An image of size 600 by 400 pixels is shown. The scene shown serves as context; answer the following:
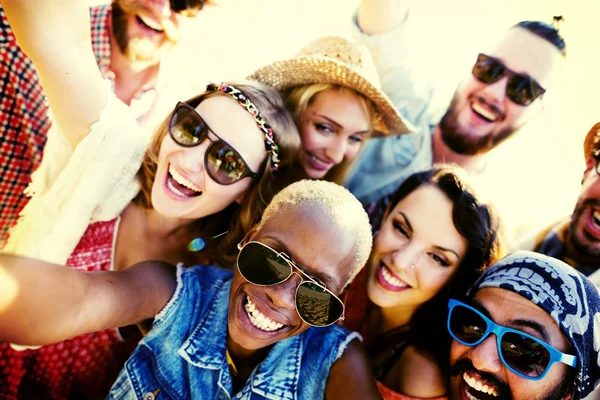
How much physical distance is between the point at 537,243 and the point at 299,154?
165cm

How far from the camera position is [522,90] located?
2.49m

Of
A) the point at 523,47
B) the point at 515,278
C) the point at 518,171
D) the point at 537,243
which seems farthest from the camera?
the point at 518,171

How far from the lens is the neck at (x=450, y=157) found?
299cm

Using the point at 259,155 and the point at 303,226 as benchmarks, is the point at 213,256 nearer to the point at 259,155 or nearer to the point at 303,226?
the point at 259,155

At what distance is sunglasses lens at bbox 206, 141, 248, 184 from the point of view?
1.95 m

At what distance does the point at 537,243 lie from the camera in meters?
2.67

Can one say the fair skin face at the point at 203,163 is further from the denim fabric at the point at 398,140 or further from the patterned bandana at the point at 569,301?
the patterned bandana at the point at 569,301

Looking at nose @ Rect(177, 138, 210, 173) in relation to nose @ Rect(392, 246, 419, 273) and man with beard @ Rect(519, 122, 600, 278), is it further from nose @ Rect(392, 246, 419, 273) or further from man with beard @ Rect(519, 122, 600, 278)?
man with beard @ Rect(519, 122, 600, 278)

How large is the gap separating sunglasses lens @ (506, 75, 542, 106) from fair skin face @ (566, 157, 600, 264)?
0.49 m

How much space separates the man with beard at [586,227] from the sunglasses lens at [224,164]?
196cm

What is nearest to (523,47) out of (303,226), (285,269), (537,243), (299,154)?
(537,243)

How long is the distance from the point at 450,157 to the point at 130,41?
93.3 inches

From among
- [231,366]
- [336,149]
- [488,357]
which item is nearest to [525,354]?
[488,357]

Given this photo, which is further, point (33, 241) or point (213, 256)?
point (213, 256)
